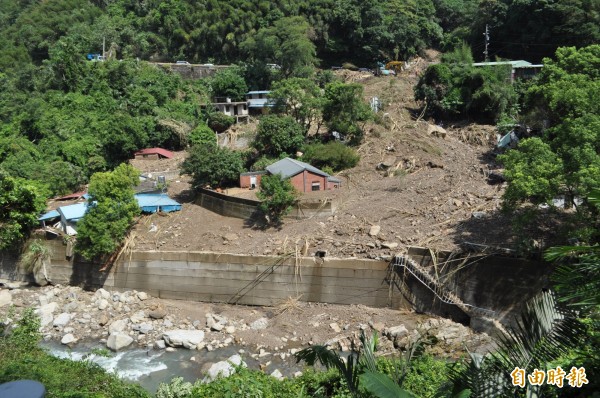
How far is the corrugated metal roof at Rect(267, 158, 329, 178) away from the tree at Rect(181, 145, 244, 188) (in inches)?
80.1

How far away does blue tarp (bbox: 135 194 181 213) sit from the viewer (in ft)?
86.8

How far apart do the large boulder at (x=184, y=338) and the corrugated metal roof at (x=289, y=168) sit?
8.88 metres

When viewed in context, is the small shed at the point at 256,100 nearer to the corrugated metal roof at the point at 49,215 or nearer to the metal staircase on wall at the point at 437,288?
the corrugated metal roof at the point at 49,215

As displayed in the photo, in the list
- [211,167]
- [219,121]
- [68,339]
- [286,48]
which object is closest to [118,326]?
[68,339]

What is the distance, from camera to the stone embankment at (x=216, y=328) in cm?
1756

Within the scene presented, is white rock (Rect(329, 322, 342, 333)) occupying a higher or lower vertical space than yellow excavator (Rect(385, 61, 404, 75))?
lower

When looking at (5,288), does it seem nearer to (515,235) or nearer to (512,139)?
(515,235)

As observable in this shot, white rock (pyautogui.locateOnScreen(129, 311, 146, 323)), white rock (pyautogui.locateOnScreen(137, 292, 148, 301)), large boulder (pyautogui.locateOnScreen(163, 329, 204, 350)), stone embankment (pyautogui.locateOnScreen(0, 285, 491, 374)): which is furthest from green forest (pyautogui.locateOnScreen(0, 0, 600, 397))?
large boulder (pyautogui.locateOnScreen(163, 329, 204, 350))

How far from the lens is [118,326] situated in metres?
20.2

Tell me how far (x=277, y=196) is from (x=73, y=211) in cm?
1081

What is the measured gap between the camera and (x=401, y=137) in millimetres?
30109

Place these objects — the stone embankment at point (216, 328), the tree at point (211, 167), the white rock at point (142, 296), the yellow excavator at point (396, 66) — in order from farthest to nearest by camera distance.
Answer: the yellow excavator at point (396, 66) → the tree at point (211, 167) → the white rock at point (142, 296) → the stone embankment at point (216, 328)

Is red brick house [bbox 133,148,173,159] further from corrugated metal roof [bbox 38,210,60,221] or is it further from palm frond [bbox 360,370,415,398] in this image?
palm frond [bbox 360,370,415,398]

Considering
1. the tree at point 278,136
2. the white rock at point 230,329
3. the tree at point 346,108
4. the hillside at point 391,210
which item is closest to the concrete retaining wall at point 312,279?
the hillside at point 391,210
